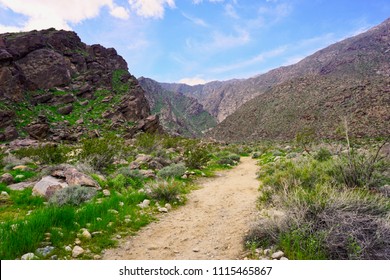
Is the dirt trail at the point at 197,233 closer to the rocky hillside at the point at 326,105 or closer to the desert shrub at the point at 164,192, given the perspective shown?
the desert shrub at the point at 164,192

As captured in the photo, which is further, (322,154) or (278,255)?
(322,154)

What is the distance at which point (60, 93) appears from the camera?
4122 cm

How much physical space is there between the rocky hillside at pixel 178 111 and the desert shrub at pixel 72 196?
101m

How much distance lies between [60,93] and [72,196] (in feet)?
132

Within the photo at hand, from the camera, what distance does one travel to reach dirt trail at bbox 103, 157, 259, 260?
424 cm

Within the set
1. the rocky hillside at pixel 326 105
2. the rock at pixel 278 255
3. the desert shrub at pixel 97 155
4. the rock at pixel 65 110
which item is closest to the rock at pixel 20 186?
the desert shrub at pixel 97 155

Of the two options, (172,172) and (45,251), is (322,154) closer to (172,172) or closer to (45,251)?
(172,172)

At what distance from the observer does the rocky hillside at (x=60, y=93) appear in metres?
32.9

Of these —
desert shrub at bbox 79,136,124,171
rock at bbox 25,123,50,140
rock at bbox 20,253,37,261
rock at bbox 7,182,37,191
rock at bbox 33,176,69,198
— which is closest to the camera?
rock at bbox 20,253,37,261

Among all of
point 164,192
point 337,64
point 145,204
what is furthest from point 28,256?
point 337,64

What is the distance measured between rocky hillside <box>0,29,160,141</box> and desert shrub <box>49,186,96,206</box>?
26827mm

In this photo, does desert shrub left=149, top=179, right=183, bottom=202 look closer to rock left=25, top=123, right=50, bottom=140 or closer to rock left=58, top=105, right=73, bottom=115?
rock left=25, top=123, right=50, bottom=140

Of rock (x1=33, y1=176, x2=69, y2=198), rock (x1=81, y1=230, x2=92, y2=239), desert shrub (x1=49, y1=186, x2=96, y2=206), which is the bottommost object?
rock (x1=81, y1=230, x2=92, y2=239)

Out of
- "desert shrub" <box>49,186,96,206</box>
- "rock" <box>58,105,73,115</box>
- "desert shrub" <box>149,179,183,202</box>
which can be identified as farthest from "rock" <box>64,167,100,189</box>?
"rock" <box>58,105,73,115</box>
